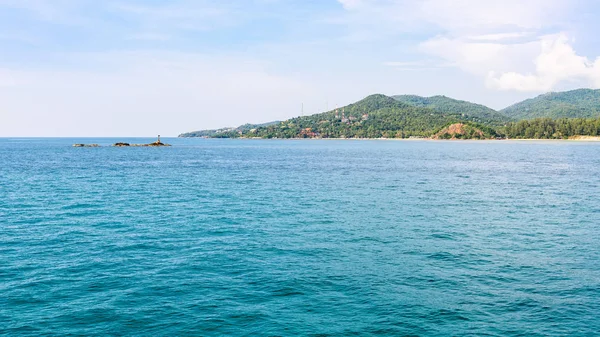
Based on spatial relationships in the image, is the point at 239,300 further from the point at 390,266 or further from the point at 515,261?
the point at 515,261

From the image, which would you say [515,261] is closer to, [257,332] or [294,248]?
[294,248]

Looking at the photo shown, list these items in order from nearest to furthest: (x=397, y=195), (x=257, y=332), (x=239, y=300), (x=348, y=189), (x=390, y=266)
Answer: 1. (x=257, y=332)
2. (x=239, y=300)
3. (x=390, y=266)
4. (x=397, y=195)
5. (x=348, y=189)

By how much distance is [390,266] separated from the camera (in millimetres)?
28750

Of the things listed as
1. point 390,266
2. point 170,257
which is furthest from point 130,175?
point 390,266

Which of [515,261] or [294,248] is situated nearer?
[515,261]

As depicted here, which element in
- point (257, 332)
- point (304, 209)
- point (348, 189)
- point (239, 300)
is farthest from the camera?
point (348, 189)

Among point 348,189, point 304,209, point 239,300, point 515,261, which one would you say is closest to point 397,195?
point 348,189

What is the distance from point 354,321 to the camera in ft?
67.7

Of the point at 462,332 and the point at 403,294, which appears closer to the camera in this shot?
the point at 462,332

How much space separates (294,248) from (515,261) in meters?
15.0

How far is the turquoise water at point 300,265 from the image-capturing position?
2066cm

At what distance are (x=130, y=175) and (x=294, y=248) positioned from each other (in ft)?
223

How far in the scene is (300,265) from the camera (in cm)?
2878

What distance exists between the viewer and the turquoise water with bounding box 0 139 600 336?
2066cm
